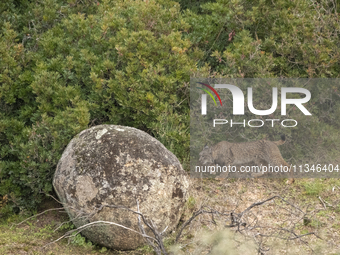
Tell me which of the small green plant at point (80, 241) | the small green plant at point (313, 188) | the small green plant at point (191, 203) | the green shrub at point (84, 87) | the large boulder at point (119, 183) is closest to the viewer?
the large boulder at point (119, 183)

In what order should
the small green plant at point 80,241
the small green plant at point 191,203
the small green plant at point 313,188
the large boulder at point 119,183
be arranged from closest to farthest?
the large boulder at point 119,183, the small green plant at point 80,241, the small green plant at point 191,203, the small green plant at point 313,188

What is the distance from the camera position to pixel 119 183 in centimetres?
518

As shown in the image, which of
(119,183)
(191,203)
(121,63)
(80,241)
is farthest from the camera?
(121,63)

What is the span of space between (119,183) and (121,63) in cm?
250

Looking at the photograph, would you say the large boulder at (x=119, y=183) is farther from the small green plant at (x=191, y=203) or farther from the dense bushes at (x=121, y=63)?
the dense bushes at (x=121, y=63)

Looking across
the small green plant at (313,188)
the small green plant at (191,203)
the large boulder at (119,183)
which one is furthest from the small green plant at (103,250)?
the small green plant at (313,188)

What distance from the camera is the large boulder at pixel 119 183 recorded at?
16.9 feet

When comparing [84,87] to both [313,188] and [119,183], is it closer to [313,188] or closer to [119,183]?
[119,183]

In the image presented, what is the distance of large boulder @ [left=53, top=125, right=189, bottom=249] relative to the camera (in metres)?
5.15

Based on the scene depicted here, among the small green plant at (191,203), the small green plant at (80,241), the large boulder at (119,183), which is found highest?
the large boulder at (119,183)

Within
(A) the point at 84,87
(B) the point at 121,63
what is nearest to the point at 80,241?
(A) the point at 84,87

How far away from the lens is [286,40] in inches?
302

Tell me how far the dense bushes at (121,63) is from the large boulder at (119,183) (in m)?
0.71

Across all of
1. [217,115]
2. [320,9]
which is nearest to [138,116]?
[217,115]
